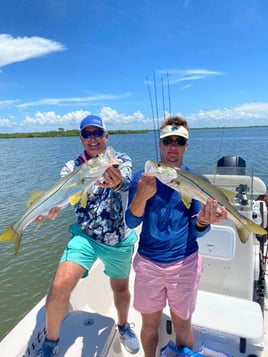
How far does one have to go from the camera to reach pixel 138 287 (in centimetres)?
238

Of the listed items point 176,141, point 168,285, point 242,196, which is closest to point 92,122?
point 176,141

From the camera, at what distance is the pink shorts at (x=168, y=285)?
230cm

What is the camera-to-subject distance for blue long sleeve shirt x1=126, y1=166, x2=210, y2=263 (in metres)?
2.29

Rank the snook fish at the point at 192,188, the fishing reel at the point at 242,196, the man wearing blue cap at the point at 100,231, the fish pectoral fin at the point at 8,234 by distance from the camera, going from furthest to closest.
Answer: the fishing reel at the point at 242,196, the man wearing blue cap at the point at 100,231, the fish pectoral fin at the point at 8,234, the snook fish at the point at 192,188

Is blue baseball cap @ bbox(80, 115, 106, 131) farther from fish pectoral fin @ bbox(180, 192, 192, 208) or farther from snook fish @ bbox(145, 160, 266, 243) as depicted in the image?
fish pectoral fin @ bbox(180, 192, 192, 208)

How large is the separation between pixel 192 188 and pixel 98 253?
1.17 metres

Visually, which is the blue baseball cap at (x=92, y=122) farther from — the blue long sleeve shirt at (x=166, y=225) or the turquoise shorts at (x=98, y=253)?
the turquoise shorts at (x=98, y=253)

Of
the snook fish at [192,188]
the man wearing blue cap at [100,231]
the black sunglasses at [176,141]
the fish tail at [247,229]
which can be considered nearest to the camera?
the snook fish at [192,188]

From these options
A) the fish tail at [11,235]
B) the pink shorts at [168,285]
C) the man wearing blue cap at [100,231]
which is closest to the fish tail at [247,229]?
the pink shorts at [168,285]

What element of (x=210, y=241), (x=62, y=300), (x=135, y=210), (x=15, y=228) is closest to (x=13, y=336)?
(x=62, y=300)

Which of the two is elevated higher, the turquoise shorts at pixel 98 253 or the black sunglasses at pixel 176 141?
the black sunglasses at pixel 176 141

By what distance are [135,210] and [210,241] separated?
1.49 metres

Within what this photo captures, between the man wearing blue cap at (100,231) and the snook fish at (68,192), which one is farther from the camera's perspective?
the man wearing blue cap at (100,231)

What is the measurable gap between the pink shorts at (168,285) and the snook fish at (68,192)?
73 centimetres
